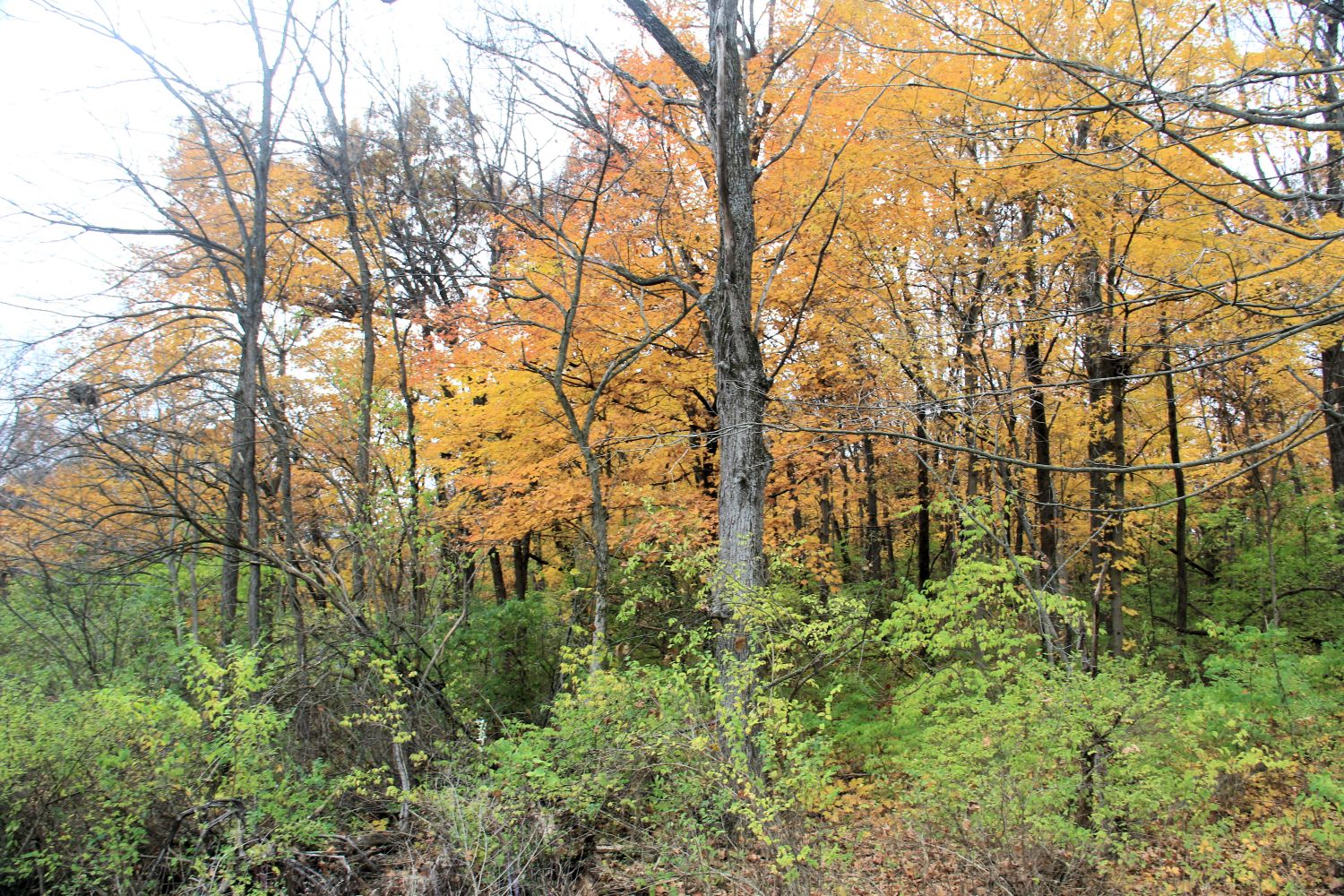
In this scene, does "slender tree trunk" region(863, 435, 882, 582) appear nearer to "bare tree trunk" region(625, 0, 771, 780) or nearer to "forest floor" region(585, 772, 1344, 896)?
"bare tree trunk" region(625, 0, 771, 780)

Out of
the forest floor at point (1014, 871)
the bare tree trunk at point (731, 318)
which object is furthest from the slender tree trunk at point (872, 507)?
the forest floor at point (1014, 871)

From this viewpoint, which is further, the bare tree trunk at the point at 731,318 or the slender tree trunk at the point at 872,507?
the slender tree trunk at the point at 872,507

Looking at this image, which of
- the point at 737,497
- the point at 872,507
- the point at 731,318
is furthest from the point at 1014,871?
the point at 872,507

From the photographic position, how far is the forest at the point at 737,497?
482cm

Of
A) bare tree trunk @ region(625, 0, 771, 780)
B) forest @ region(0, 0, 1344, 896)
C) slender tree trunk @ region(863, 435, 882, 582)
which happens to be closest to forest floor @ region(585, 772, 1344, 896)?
forest @ region(0, 0, 1344, 896)

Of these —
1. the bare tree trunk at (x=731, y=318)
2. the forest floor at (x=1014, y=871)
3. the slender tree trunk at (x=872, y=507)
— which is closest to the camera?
the forest floor at (x=1014, y=871)

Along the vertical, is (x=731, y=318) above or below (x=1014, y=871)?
above

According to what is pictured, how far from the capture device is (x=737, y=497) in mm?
6637

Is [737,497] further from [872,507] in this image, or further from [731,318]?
[872,507]

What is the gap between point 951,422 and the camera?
8.24 m

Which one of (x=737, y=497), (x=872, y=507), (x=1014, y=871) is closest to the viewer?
(x=1014, y=871)

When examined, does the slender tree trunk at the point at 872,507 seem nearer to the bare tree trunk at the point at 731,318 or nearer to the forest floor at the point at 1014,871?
the bare tree trunk at the point at 731,318

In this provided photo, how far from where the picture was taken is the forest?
482 cm

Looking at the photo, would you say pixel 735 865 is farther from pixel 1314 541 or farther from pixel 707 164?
pixel 1314 541
